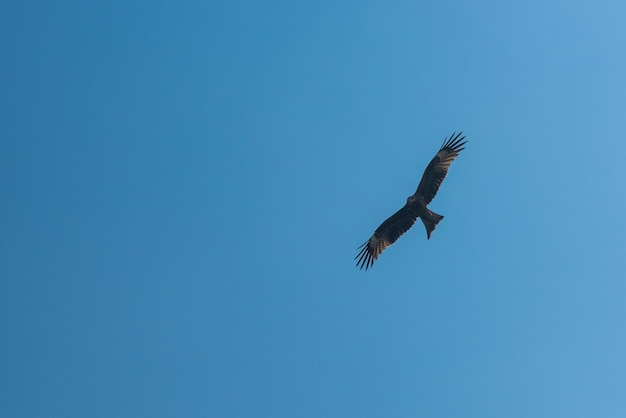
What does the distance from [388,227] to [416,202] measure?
4.31 feet

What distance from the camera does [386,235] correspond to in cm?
2117

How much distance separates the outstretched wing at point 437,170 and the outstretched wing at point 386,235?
2.66 feet

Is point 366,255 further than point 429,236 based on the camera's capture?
Yes

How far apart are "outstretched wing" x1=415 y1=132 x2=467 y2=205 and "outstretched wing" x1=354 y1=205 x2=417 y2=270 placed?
0.81 m

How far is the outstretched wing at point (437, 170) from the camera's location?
65.3ft

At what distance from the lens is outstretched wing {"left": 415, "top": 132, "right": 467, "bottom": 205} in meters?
19.9

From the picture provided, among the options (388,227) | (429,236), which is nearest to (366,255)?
(388,227)

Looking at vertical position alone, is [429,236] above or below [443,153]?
below

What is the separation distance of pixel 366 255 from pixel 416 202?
221 cm

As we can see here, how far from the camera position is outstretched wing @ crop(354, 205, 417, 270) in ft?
68.1

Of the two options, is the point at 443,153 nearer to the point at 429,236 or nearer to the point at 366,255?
the point at 429,236

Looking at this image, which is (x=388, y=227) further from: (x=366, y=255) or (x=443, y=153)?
(x=443, y=153)

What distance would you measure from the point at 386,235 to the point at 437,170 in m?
2.36

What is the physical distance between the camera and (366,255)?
2134cm
